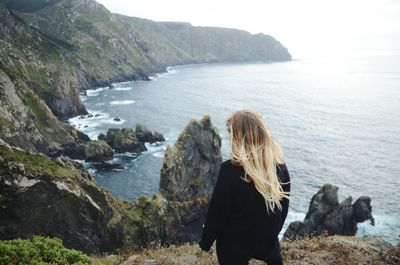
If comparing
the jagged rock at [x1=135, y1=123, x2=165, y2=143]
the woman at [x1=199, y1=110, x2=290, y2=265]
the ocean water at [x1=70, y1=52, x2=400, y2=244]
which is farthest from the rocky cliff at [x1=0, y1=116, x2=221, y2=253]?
the jagged rock at [x1=135, y1=123, x2=165, y2=143]

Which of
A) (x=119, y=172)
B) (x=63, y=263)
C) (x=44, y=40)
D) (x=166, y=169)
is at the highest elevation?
(x=44, y=40)

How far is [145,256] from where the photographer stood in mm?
15141

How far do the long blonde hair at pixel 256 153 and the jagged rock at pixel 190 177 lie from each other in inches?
1642

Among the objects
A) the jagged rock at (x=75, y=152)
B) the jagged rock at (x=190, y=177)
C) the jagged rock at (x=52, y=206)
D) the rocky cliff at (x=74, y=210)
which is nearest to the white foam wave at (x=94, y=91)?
the jagged rock at (x=75, y=152)

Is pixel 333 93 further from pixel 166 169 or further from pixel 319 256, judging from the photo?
pixel 319 256

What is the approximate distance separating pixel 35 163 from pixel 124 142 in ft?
180

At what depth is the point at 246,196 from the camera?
5898 millimetres

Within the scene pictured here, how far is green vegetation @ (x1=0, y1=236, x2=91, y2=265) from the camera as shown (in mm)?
9841

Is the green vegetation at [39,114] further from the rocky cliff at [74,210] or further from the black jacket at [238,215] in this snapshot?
the black jacket at [238,215]

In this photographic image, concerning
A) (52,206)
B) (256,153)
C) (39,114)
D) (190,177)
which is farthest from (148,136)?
(256,153)

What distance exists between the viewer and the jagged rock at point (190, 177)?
172 ft

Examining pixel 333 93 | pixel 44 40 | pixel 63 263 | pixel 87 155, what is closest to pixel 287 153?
pixel 87 155

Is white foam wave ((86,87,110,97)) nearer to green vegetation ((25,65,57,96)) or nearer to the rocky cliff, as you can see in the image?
green vegetation ((25,65,57,96))

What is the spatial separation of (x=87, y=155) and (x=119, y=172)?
9.90 m
